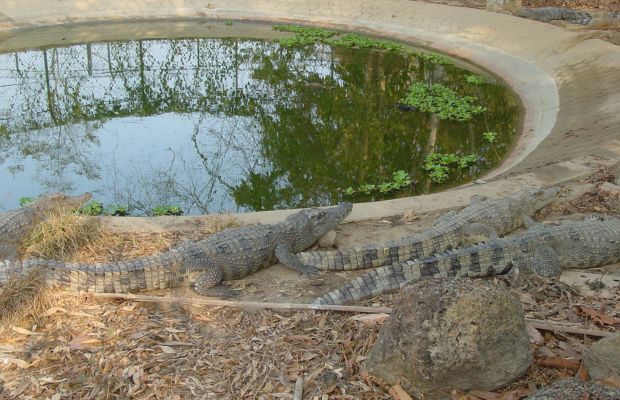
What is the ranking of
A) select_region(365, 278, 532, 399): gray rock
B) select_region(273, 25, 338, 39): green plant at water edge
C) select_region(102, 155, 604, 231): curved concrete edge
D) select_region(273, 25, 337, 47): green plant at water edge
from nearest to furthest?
select_region(365, 278, 532, 399): gray rock < select_region(102, 155, 604, 231): curved concrete edge < select_region(273, 25, 337, 47): green plant at water edge < select_region(273, 25, 338, 39): green plant at water edge

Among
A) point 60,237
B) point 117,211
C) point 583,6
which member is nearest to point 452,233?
point 60,237

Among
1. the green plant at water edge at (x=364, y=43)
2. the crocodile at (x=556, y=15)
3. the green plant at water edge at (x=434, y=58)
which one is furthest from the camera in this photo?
the crocodile at (x=556, y=15)

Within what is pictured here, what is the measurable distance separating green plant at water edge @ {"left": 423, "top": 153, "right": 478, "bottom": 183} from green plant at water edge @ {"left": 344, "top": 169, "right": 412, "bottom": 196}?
0.48 meters

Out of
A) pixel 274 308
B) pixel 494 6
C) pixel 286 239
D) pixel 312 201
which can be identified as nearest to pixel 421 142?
pixel 312 201

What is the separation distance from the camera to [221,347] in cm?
377

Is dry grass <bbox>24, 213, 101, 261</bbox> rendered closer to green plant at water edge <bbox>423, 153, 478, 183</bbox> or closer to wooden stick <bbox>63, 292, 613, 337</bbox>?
wooden stick <bbox>63, 292, 613, 337</bbox>

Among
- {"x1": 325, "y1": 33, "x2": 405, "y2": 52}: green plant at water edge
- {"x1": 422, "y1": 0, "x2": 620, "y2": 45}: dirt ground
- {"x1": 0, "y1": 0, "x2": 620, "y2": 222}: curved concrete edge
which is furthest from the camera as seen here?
{"x1": 325, "y1": 33, "x2": 405, "y2": 52}: green plant at water edge

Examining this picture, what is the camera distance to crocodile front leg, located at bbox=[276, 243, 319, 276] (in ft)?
16.2

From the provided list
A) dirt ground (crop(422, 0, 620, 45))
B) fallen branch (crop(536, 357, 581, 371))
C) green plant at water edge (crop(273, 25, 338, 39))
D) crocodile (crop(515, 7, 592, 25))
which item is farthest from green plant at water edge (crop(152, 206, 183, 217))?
crocodile (crop(515, 7, 592, 25))

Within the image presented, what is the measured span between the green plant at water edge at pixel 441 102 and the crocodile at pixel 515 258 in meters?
5.75

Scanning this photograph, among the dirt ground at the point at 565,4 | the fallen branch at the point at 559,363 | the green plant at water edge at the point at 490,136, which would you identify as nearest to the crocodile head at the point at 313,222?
the fallen branch at the point at 559,363

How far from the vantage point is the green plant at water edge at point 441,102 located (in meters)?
10.9

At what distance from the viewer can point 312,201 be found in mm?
7664

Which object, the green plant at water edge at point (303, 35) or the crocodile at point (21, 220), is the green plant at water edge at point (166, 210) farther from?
the green plant at water edge at point (303, 35)
